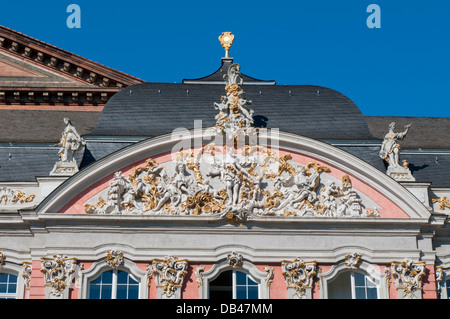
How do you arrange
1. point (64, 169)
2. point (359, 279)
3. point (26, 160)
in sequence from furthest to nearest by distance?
1. point (26, 160)
2. point (64, 169)
3. point (359, 279)

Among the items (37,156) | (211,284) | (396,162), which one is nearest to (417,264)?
(396,162)

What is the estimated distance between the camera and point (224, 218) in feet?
90.0

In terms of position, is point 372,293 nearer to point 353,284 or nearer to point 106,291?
point 353,284

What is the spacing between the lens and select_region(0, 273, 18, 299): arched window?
27.4m

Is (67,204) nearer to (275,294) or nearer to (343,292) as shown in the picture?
(275,294)

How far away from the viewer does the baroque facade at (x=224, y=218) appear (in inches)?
1061

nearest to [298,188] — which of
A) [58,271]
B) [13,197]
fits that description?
[58,271]

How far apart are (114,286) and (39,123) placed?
11697 mm

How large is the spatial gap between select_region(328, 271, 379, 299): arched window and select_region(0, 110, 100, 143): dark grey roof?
434 inches

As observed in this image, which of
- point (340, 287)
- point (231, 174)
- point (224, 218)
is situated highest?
point (231, 174)

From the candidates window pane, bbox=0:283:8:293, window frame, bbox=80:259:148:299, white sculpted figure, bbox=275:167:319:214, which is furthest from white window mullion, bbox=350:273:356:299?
window pane, bbox=0:283:8:293

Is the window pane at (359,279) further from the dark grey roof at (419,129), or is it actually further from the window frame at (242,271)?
the dark grey roof at (419,129)
